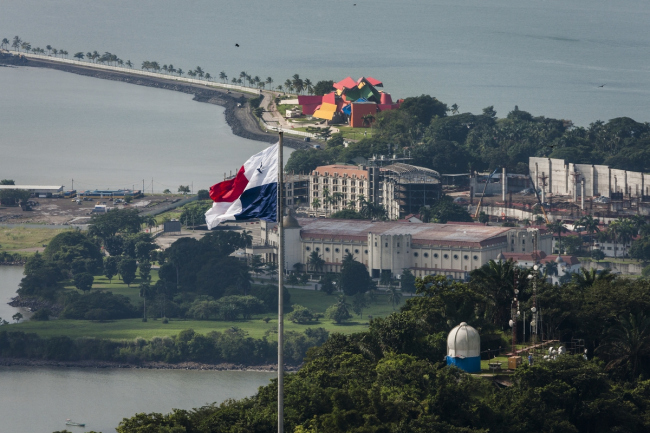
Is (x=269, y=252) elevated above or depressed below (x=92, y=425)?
above

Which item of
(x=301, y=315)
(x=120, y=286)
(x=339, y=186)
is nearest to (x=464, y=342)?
(x=301, y=315)

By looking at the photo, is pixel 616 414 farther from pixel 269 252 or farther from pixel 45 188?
pixel 45 188

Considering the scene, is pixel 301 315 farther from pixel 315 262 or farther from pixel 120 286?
pixel 120 286

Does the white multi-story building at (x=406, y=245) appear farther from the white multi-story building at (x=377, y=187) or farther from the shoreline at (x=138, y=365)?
the shoreline at (x=138, y=365)

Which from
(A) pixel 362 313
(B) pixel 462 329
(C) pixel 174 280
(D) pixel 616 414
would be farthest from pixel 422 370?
(C) pixel 174 280

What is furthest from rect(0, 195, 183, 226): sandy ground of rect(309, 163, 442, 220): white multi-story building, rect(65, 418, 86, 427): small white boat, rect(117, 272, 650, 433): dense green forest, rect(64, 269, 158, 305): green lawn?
rect(117, 272, 650, 433): dense green forest
